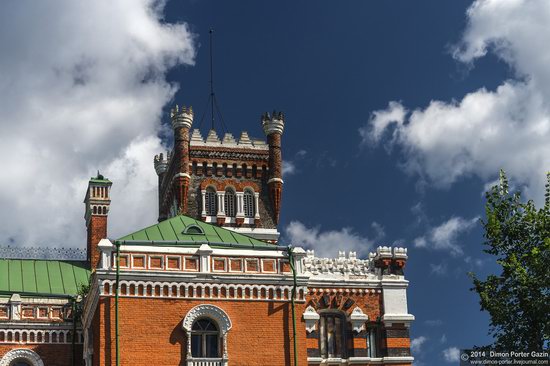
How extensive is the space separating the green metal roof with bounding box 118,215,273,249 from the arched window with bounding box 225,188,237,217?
51.8ft

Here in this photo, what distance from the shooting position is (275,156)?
61.6 metres

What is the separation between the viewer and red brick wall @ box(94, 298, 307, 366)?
36.6m

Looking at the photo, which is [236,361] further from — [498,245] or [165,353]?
[498,245]

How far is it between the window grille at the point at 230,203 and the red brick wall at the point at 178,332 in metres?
21.0

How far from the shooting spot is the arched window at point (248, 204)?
59812mm

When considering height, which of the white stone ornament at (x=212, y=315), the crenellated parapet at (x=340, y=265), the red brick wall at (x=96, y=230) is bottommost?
the white stone ornament at (x=212, y=315)

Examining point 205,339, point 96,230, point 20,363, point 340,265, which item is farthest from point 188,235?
point 96,230

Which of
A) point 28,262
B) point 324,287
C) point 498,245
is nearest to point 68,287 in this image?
point 28,262

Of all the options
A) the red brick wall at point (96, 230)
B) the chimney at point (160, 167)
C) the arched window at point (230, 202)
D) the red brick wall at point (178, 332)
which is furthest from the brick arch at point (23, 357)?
the chimney at point (160, 167)

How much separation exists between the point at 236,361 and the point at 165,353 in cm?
271

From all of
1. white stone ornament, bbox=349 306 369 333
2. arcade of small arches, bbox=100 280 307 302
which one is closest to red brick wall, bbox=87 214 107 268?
white stone ornament, bbox=349 306 369 333

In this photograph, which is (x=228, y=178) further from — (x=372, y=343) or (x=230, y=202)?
(x=372, y=343)

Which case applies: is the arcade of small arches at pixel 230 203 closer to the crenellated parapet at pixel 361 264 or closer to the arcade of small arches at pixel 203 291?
the crenellated parapet at pixel 361 264

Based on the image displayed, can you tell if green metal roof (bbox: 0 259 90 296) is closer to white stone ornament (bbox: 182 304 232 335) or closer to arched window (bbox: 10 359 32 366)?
arched window (bbox: 10 359 32 366)
